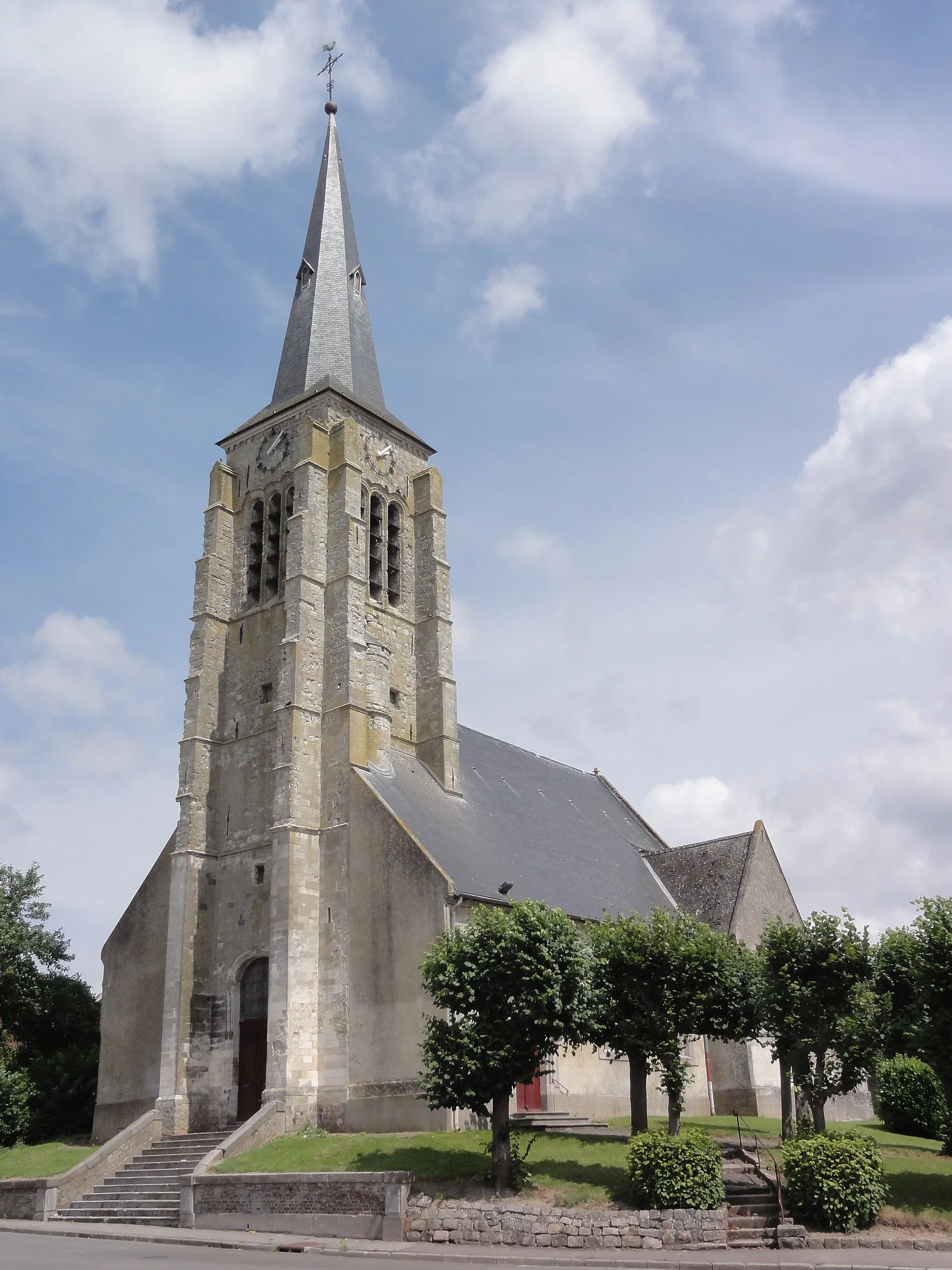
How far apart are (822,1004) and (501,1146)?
7.03 metres

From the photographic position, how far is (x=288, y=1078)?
25.7 m

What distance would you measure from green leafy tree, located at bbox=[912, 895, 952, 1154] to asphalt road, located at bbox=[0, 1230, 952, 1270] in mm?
4144

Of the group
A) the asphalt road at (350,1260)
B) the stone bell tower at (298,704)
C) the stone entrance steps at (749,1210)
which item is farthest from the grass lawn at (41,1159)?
the stone entrance steps at (749,1210)

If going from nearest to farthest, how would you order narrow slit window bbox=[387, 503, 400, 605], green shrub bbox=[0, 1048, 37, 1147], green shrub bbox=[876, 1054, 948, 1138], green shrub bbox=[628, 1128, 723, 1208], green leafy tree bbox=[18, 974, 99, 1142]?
green shrub bbox=[628, 1128, 723, 1208] → green shrub bbox=[876, 1054, 948, 1138] → green shrub bbox=[0, 1048, 37, 1147] → green leafy tree bbox=[18, 974, 99, 1142] → narrow slit window bbox=[387, 503, 400, 605]

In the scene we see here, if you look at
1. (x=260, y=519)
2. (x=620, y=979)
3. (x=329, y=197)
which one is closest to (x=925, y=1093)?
(x=620, y=979)

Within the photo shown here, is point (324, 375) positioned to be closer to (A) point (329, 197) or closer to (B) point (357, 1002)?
(A) point (329, 197)

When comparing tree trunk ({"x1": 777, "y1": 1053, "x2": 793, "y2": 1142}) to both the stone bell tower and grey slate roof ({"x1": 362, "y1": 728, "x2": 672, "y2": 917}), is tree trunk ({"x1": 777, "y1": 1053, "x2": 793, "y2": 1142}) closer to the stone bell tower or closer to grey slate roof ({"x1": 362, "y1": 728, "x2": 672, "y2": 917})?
grey slate roof ({"x1": 362, "y1": 728, "x2": 672, "y2": 917})

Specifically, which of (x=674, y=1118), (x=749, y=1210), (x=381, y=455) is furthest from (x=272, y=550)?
(x=749, y=1210)

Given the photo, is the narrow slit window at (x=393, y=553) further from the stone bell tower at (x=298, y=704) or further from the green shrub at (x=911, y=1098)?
the green shrub at (x=911, y=1098)

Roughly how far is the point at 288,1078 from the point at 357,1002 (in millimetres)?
2340

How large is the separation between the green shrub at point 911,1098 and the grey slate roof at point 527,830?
8217mm

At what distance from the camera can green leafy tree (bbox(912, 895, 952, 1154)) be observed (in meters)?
19.9

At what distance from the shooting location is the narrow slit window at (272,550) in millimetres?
33344

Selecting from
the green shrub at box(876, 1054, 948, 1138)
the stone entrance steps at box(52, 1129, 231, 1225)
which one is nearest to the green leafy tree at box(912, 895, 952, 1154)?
the green shrub at box(876, 1054, 948, 1138)
